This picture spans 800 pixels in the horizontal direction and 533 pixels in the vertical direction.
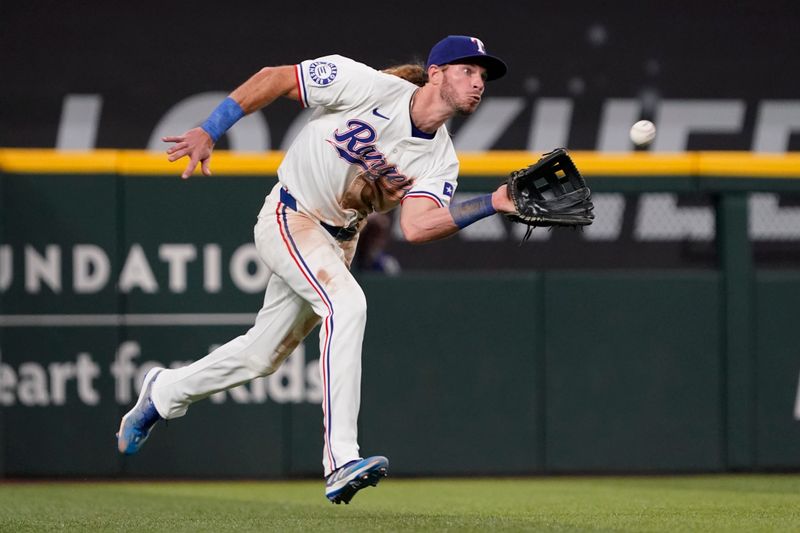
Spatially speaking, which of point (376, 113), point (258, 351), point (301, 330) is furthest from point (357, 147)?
point (258, 351)

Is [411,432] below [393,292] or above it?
below

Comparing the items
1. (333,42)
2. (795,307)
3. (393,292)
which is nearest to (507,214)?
(393,292)

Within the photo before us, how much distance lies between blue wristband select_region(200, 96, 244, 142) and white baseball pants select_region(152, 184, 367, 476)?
1.12 feet

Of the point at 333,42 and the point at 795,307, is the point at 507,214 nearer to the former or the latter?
the point at 795,307

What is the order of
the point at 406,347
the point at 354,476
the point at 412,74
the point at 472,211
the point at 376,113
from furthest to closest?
the point at 406,347, the point at 412,74, the point at 376,113, the point at 472,211, the point at 354,476

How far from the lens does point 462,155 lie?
7012 millimetres

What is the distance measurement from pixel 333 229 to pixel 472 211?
0.61 metres

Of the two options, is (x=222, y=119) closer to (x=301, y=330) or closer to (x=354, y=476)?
(x=301, y=330)

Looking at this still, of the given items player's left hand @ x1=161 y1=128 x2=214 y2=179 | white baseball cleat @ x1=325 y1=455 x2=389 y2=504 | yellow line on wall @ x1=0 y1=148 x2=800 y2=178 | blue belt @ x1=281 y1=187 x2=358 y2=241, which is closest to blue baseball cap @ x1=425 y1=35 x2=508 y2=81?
blue belt @ x1=281 y1=187 x2=358 y2=241

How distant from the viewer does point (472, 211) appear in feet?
13.8

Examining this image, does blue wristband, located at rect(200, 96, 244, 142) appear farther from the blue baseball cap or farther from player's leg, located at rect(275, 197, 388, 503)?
the blue baseball cap

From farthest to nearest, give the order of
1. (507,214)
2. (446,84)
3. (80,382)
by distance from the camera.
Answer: (80,382) → (446,84) → (507,214)

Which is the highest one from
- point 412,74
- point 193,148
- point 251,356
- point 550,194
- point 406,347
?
point 412,74

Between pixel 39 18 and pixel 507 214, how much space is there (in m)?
4.47
